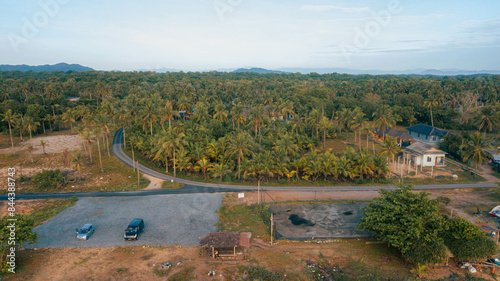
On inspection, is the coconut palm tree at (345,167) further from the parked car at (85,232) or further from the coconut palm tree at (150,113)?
the coconut palm tree at (150,113)

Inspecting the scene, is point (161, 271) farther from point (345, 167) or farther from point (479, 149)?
point (479, 149)

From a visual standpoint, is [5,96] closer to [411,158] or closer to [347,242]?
[347,242]

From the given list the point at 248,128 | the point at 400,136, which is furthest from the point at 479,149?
the point at 248,128

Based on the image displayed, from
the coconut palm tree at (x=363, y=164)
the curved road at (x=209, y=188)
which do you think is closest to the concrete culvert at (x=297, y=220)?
the curved road at (x=209, y=188)

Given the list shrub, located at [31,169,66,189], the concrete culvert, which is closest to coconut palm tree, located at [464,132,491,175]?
the concrete culvert

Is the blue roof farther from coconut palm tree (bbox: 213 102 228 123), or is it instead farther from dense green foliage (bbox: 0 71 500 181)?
coconut palm tree (bbox: 213 102 228 123)

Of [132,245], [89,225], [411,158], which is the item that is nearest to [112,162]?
[89,225]

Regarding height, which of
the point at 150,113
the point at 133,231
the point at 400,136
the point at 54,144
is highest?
the point at 150,113
